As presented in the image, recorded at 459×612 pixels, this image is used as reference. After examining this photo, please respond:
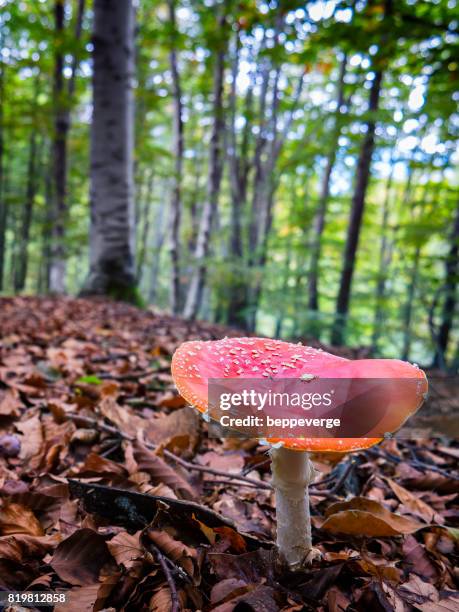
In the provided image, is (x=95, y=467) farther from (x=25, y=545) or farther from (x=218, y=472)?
(x=218, y=472)

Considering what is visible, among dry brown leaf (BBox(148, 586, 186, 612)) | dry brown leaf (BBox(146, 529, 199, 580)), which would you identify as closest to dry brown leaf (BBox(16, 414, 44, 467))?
dry brown leaf (BBox(146, 529, 199, 580))

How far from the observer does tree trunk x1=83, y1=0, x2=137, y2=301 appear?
603cm

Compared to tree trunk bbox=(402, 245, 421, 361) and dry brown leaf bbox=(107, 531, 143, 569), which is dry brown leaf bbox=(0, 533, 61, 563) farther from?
tree trunk bbox=(402, 245, 421, 361)

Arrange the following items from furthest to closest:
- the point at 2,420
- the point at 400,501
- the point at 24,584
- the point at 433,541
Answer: the point at 2,420, the point at 400,501, the point at 433,541, the point at 24,584

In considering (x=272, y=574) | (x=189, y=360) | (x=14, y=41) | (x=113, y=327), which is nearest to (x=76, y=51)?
(x=113, y=327)

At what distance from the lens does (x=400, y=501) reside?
1.86 m

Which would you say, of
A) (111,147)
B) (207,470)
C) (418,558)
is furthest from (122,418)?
(111,147)

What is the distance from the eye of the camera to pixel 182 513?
56.7 inches

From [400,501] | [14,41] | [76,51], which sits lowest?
[400,501]

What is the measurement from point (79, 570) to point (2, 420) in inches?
40.4

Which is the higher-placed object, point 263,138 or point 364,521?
point 263,138

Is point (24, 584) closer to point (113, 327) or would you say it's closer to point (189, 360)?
point (189, 360)

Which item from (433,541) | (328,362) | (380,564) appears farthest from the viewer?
(433,541)

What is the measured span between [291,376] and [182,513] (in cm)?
67
